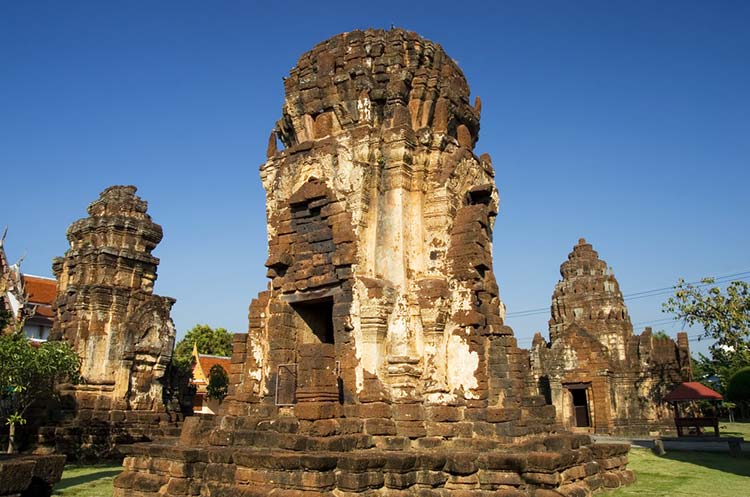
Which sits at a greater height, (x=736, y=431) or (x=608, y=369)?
(x=608, y=369)

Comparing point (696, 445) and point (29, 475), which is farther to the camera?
point (696, 445)

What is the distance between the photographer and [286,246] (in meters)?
10.6

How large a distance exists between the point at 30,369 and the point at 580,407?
23.3 m

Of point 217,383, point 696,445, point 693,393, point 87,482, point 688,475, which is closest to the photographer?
point 87,482

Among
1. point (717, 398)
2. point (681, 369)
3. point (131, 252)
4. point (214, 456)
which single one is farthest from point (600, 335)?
point (214, 456)

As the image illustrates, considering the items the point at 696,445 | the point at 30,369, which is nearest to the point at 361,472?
the point at 30,369

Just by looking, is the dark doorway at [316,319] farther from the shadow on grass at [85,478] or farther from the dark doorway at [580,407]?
the dark doorway at [580,407]

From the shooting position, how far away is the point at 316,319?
35.6ft

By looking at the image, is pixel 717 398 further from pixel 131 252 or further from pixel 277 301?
pixel 131 252

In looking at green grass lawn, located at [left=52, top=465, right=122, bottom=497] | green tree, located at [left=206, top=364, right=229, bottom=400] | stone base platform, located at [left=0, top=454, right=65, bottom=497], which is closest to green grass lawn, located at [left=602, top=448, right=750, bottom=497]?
stone base platform, located at [left=0, top=454, right=65, bottom=497]

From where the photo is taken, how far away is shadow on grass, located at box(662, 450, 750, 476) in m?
12.5

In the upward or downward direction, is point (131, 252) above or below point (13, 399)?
above

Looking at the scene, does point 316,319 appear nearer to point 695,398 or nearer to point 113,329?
point 113,329

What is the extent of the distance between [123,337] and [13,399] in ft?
12.1
